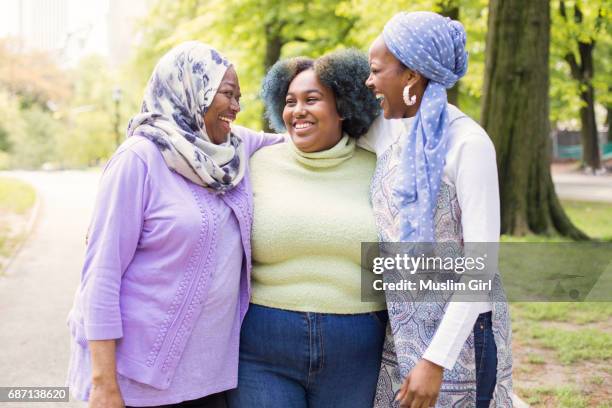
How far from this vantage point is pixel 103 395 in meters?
2.36

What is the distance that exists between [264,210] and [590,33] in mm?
13647

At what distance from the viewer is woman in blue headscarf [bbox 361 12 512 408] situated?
2.32 meters

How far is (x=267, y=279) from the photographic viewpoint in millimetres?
2670

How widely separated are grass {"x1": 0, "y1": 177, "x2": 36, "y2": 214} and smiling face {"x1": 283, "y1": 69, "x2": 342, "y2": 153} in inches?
599

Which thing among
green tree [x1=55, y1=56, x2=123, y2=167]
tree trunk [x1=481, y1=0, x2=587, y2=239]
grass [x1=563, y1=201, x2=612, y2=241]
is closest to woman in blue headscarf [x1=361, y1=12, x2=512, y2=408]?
tree trunk [x1=481, y1=0, x2=587, y2=239]

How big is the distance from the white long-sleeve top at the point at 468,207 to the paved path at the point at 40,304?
343 cm

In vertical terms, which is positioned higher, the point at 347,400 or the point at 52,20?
the point at 52,20

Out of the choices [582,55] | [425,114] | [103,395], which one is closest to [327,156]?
[425,114]

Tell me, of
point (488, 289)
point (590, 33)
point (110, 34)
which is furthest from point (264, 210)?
point (110, 34)

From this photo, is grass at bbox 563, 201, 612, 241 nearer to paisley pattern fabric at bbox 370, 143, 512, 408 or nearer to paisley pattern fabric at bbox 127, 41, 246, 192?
paisley pattern fabric at bbox 370, 143, 512, 408

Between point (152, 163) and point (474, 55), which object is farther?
point (474, 55)

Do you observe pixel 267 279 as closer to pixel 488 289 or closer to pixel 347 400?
pixel 347 400

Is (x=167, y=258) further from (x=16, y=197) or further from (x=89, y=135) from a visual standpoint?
(x=89, y=135)

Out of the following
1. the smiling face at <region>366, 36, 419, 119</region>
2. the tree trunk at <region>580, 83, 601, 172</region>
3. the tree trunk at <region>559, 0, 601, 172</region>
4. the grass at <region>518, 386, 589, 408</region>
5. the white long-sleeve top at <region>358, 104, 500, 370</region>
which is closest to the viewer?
the white long-sleeve top at <region>358, 104, 500, 370</region>
